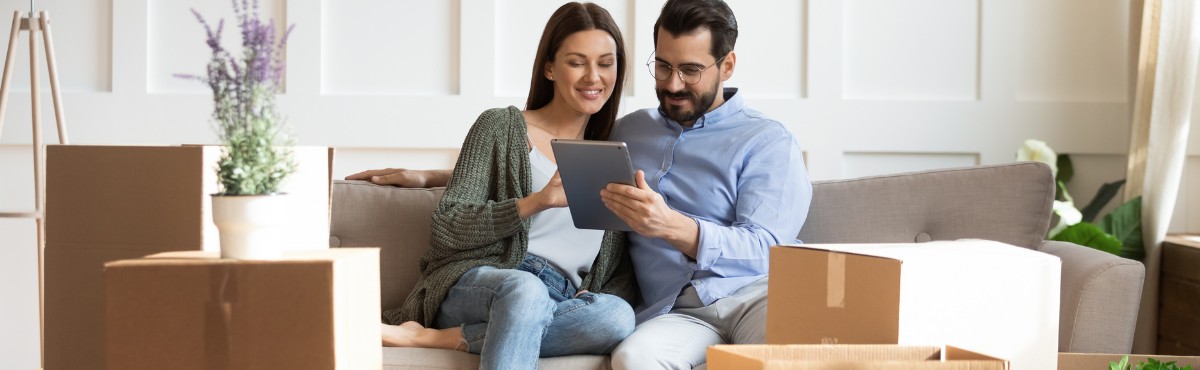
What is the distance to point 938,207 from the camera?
2.37 metres

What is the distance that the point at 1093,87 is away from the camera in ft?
11.0

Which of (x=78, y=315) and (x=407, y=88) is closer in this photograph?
(x=78, y=315)

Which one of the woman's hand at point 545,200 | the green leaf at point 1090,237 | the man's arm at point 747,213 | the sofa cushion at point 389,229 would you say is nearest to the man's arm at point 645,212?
the man's arm at point 747,213

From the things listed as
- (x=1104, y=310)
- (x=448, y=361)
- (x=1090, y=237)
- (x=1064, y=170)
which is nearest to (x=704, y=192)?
(x=448, y=361)

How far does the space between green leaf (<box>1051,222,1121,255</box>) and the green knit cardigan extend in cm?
135

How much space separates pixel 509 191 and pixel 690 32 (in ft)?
1.68

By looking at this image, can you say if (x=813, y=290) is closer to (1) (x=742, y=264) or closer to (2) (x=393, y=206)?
(1) (x=742, y=264)

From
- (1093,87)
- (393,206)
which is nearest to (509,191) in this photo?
(393,206)

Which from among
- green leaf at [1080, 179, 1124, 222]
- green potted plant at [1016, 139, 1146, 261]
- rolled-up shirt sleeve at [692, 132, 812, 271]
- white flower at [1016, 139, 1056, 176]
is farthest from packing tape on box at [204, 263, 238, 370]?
green leaf at [1080, 179, 1124, 222]

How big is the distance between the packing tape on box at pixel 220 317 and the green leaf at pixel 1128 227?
2584 mm

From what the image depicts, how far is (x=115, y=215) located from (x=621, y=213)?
897 millimetres

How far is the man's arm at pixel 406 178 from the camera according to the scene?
255cm

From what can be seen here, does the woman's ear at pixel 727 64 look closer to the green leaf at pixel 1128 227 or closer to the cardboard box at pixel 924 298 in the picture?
the cardboard box at pixel 924 298

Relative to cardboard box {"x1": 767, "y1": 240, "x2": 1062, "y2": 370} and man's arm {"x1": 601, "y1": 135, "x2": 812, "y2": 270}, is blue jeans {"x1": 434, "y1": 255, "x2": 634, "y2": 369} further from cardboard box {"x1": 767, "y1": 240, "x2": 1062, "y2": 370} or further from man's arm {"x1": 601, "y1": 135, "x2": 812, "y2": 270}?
cardboard box {"x1": 767, "y1": 240, "x2": 1062, "y2": 370}
